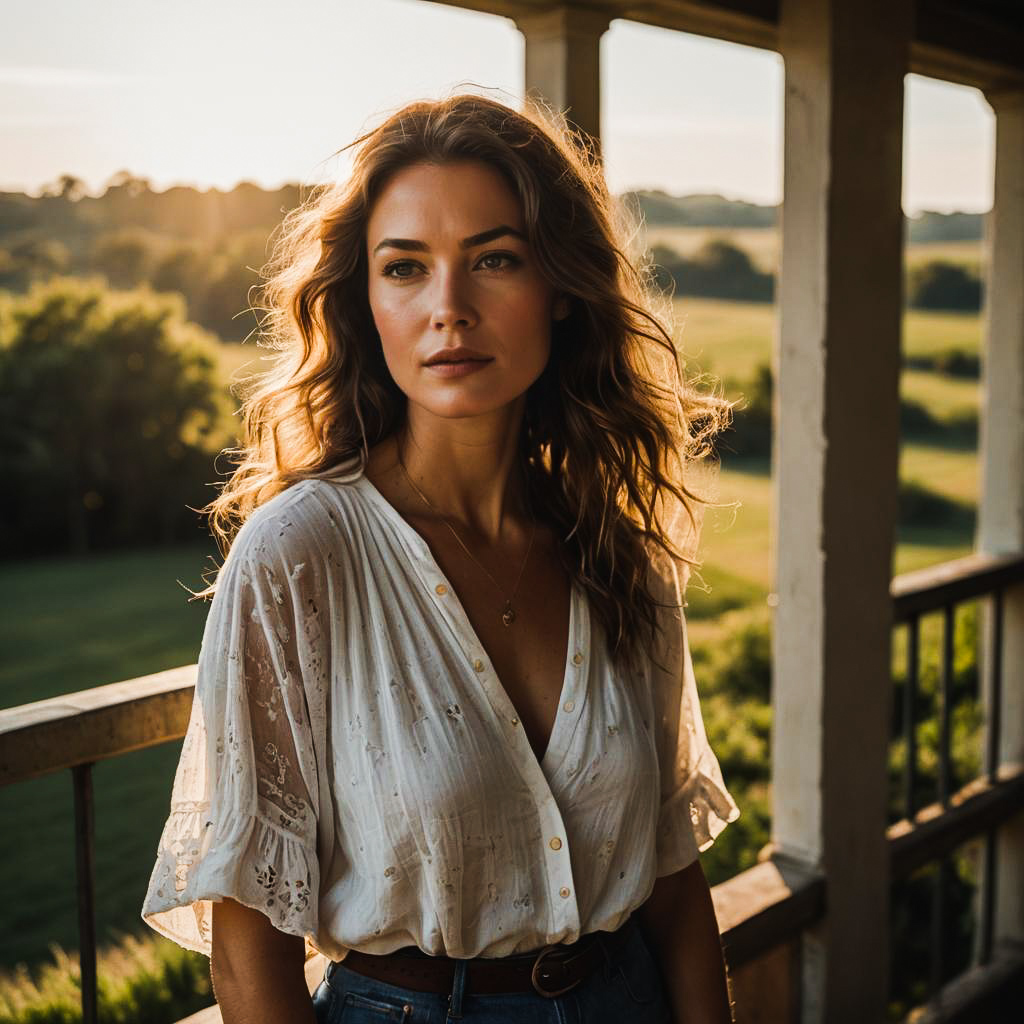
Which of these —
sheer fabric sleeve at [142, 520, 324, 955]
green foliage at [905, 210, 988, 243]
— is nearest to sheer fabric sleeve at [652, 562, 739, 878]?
sheer fabric sleeve at [142, 520, 324, 955]

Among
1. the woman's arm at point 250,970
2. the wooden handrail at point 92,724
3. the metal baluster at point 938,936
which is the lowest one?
the metal baluster at point 938,936

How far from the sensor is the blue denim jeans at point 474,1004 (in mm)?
1352

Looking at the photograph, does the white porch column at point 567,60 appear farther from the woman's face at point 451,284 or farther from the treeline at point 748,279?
the treeline at point 748,279

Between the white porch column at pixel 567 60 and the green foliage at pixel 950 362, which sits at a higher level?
the white porch column at pixel 567 60

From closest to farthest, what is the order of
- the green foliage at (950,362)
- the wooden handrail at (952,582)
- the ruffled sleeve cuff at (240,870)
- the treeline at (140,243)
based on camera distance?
the ruffled sleeve cuff at (240,870) < the wooden handrail at (952,582) < the treeline at (140,243) < the green foliage at (950,362)

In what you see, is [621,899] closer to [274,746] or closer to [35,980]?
[274,746]

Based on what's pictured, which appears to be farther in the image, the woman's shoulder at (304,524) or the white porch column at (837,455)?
the white porch column at (837,455)

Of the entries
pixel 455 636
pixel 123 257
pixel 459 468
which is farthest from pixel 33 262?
pixel 455 636

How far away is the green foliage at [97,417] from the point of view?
26.1 ft

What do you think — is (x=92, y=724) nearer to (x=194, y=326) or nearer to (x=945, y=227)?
(x=194, y=326)

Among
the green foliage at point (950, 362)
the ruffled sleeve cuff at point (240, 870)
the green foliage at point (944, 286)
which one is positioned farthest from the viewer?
the green foliage at point (950, 362)

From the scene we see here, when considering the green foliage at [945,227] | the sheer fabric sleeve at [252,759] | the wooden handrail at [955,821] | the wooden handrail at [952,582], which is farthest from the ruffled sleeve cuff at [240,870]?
the green foliage at [945,227]

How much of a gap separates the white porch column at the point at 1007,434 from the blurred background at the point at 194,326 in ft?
0.35

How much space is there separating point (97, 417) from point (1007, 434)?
21.8 ft
